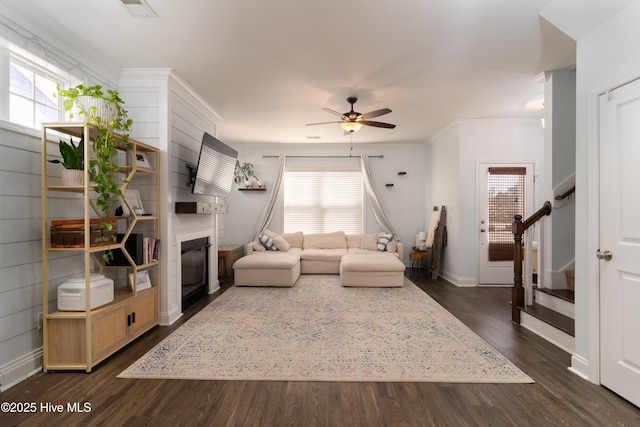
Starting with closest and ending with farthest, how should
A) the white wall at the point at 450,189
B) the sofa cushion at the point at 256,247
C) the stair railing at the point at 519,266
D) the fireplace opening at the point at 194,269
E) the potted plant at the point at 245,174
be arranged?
1. the stair railing at the point at 519,266
2. the fireplace opening at the point at 194,269
3. the white wall at the point at 450,189
4. the sofa cushion at the point at 256,247
5. the potted plant at the point at 245,174

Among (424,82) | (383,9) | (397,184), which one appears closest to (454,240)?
(397,184)

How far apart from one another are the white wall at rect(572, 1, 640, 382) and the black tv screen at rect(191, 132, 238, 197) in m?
3.55

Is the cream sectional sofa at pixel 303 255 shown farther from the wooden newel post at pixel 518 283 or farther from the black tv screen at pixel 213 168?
the wooden newel post at pixel 518 283

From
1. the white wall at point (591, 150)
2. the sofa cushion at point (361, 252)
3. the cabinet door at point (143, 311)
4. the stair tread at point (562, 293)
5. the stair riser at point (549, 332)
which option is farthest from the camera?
the sofa cushion at point (361, 252)

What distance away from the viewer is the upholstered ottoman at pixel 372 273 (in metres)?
4.97

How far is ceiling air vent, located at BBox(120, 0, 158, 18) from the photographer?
225 centimetres

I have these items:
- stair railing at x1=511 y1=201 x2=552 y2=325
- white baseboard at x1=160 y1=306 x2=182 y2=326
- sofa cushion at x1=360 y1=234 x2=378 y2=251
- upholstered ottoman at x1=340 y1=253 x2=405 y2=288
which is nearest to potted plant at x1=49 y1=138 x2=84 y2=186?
white baseboard at x1=160 y1=306 x2=182 y2=326

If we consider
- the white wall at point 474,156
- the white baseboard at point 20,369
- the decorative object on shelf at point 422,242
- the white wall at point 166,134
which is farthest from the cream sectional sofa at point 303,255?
the white baseboard at point 20,369

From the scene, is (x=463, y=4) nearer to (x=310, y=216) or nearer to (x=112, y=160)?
(x=112, y=160)

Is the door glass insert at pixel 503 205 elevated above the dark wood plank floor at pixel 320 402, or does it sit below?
above

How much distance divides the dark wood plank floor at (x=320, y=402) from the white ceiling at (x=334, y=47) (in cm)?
263

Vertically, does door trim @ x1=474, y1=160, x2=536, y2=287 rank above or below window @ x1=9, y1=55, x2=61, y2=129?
below

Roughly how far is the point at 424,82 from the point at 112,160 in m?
3.48

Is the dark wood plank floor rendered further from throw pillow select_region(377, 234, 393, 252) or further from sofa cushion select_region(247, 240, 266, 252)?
throw pillow select_region(377, 234, 393, 252)
